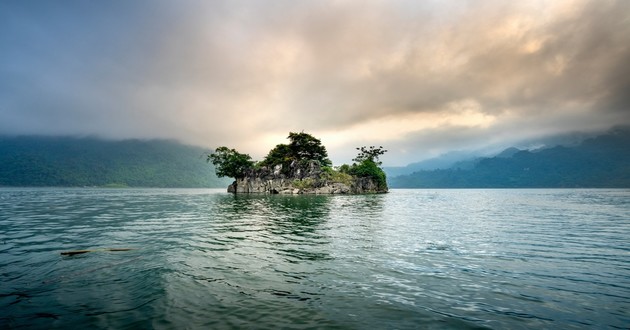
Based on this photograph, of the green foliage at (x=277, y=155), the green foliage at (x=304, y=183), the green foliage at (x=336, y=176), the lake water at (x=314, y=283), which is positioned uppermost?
the green foliage at (x=277, y=155)

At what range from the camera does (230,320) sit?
7539mm

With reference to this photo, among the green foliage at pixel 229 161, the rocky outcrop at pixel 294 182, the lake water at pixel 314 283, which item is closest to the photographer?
the lake water at pixel 314 283

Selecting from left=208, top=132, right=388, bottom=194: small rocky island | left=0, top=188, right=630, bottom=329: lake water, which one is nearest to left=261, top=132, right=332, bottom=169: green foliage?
left=208, top=132, right=388, bottom=194: small rocky island

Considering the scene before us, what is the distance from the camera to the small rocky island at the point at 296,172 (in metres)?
123

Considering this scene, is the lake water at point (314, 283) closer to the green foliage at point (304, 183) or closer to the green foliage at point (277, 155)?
the green foliage at point (304, 183)

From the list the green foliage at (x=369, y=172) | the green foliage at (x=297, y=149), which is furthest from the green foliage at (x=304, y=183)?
the green foliage at (x=369, y=172)

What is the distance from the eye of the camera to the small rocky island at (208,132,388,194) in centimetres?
12325

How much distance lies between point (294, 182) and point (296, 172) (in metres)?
5.25

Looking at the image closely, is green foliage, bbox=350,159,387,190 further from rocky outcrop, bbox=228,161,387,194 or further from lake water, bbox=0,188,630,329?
lake water, bbox=0,188,630,329

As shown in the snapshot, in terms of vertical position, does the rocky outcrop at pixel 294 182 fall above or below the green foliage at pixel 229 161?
below

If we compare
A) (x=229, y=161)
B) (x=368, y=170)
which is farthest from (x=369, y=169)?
(x=229, y=161)

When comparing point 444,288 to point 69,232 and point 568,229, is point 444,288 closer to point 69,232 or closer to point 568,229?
point 568,229

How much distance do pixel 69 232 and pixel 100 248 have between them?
9.07 meters

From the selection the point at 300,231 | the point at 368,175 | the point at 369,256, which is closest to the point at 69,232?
the point at 300,231
